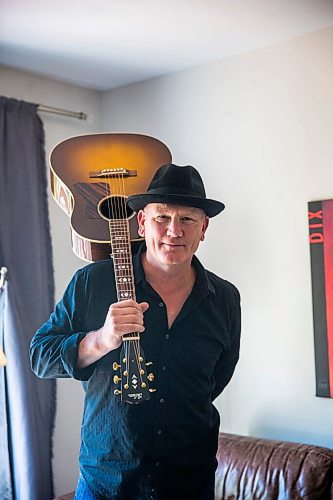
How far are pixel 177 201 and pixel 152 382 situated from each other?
1.39 feet

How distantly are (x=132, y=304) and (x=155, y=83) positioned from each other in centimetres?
237

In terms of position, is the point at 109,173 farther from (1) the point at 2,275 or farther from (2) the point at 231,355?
(1) the point at 2,275

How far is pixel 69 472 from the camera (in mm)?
3627

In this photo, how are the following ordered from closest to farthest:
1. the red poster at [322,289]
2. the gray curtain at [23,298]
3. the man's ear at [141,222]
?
the man's ear at [141,222]
the red poster at [322,289]
the gray curtain at [23,298]

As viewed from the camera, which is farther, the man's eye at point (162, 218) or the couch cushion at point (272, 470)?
the couch cushion at point (272, 470)

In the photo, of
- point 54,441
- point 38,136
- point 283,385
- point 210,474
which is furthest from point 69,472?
point 210,474

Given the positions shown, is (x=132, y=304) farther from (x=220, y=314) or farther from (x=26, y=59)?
(x=26, y=59)

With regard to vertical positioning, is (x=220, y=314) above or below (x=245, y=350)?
above

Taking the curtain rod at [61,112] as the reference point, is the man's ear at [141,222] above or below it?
below

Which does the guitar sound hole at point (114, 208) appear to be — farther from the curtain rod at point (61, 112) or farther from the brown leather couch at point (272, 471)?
the curtain rod at point (61, 112)

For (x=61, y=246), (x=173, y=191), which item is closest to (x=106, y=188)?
(x=173, y=191)

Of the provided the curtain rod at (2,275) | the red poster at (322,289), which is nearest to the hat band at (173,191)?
the red poster at (322,289)

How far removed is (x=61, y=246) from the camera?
146 inches

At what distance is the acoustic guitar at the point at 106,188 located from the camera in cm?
177
